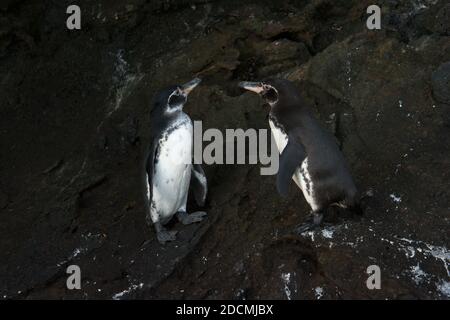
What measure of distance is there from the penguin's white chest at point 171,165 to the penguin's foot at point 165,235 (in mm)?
206

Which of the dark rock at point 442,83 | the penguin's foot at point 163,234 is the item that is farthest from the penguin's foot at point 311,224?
the dark rock at point 442,83

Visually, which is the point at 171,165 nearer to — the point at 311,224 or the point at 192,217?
the point at 192,217

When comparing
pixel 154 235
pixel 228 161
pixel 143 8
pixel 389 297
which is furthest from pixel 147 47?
pixel 389 297

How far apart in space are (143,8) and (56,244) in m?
2.29

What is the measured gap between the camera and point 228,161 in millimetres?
5141

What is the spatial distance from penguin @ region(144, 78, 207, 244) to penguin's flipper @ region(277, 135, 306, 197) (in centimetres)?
82

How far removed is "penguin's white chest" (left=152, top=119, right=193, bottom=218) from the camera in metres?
4.64

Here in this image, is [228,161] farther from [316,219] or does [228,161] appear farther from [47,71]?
[47,71]

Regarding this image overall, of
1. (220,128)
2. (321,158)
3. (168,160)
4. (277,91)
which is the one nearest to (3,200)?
(168,160)

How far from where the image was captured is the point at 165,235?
4484mm

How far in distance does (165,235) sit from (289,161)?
104 cm

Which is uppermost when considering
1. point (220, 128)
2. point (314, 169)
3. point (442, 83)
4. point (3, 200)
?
point (442, 83)

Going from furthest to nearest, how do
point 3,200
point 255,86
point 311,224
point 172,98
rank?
point 3,200 → point 172,98 → point 255,86 → point 311,224

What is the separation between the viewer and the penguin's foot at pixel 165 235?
4445 mm
